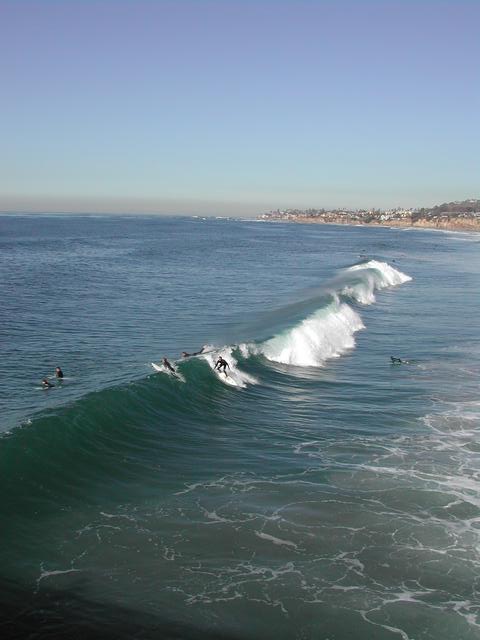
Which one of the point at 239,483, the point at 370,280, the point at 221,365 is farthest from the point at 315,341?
the point at 370,280

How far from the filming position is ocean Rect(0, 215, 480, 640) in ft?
39.4

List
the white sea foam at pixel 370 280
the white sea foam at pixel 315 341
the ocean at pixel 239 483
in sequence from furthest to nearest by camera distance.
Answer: the white sea foam at pixel 370 280, the white sea foam at pixel 315 341, the ocean at pixel 239 483

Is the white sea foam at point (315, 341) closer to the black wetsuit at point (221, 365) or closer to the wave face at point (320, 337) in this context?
the wave face at point (320, 337)

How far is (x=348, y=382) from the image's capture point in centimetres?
2855

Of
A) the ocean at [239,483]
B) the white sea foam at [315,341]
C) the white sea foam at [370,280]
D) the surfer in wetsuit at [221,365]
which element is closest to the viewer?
the ocean at [239,483]

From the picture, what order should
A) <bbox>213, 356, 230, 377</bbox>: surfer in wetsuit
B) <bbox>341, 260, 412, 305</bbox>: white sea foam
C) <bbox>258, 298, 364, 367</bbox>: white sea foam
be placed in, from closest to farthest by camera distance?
<bbox>213, 356, 230, 377</bbox>: surfer in wetsuit < <bbox>258, 298, 364, 367</bbox>: white sea foam < <bbox>341, 260, 412, 305</bbox>: white sea foam

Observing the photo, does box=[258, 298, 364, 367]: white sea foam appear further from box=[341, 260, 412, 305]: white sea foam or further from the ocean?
box=[341, 260, 412, 305]: white sea foam

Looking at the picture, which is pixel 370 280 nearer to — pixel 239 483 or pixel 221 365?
pixel 221 365

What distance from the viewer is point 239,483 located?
17.4m

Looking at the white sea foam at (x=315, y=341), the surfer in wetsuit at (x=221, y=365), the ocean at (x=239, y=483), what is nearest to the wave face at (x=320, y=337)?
the white sea foam at (x=315, y=341)

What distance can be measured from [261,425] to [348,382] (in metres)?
7.24

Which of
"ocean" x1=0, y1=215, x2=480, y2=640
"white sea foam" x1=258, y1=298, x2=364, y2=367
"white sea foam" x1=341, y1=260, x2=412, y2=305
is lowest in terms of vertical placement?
"ocean" x1=0, y1=215, x2=480, y2=640

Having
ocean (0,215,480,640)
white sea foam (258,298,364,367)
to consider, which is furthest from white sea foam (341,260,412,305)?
ocean (0,215,480,640)

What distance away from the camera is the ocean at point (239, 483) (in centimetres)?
1200
